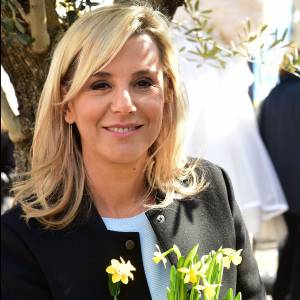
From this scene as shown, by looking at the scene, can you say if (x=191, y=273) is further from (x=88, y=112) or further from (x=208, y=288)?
(x=88, y=112)

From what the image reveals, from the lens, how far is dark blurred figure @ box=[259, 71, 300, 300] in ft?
12.0

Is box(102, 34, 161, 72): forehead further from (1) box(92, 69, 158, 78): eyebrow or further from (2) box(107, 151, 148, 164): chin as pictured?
(2) box(107, 151, 148, 164): chin

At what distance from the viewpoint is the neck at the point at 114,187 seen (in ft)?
6.59

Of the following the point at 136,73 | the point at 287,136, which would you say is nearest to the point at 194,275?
the point at 136,73

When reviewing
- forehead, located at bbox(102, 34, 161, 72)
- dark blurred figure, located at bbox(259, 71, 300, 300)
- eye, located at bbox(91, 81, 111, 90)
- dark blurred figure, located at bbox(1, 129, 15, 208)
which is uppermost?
forehead, located at bbox(102, 34, 161, 72)

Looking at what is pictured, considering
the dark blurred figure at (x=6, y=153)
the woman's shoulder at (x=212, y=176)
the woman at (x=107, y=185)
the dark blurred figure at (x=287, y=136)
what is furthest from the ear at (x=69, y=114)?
the dark blurred figure at (x=6, y=153)

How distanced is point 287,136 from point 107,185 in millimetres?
1924

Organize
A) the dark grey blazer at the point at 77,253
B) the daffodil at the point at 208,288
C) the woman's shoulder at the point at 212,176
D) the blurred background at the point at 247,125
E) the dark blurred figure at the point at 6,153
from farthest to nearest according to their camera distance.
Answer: the dark blurred figure at the point at 6,153
the blurred background at the point at 247,125
the woman's shoulder at the point at 212,176
the dark grey blazer at the point at 77,253
the daffodil at the point at 208,288

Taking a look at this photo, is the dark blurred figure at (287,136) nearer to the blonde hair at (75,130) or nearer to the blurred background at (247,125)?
the blurred background at (247,125)

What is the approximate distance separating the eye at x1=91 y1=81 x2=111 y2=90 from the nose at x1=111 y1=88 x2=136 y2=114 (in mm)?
47

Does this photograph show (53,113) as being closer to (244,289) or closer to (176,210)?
(176,210)

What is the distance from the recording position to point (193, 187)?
7.00ft

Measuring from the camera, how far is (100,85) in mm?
1878

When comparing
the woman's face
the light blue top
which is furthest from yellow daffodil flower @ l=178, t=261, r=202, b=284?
the woman's face
